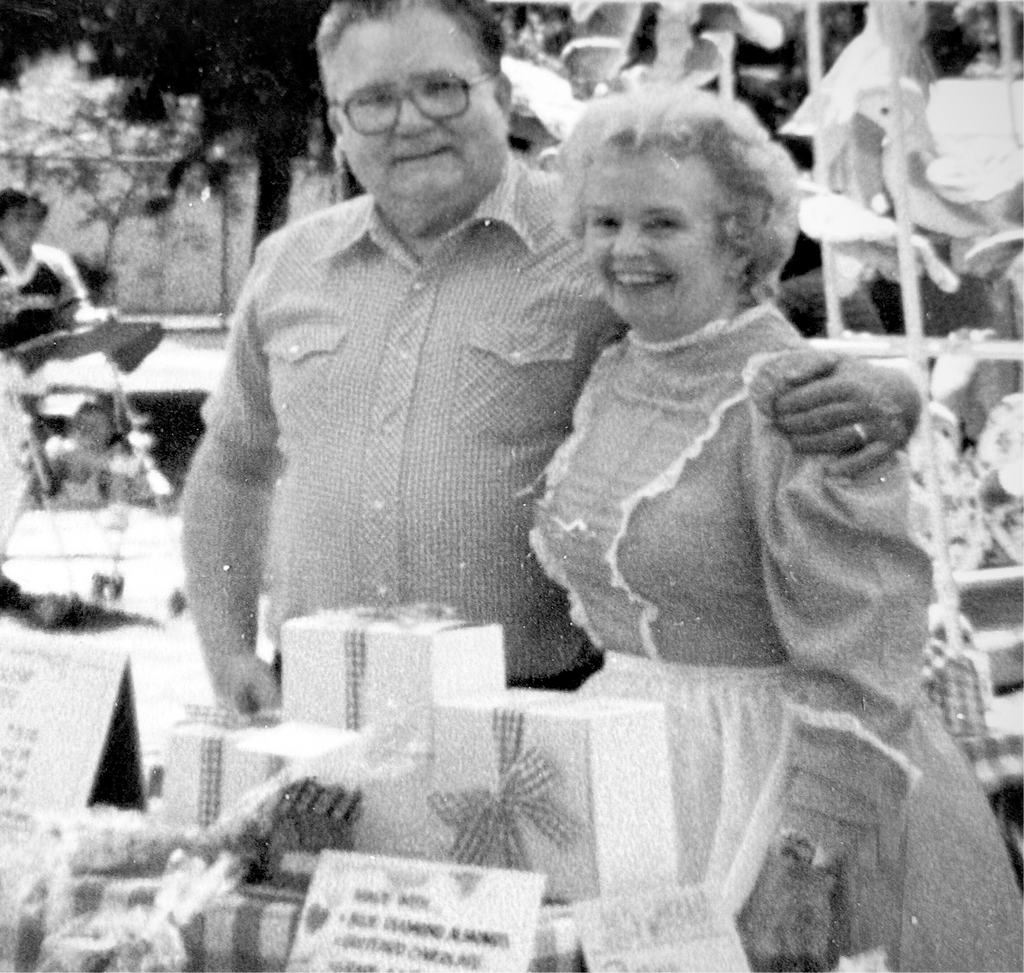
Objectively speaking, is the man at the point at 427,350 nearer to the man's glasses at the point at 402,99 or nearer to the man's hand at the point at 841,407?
the man's glasses at the point at 402,99

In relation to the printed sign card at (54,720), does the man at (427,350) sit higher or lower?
higher

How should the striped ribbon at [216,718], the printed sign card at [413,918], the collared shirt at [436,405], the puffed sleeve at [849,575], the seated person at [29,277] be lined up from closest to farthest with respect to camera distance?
the printed sign card at [413,918] → the puffed sleeve at [849,575] → the striped ribbon at [216,718] → the collared shirt at [436,405] → the seated person at [29,277]

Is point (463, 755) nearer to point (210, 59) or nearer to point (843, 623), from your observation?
point (843, 623)

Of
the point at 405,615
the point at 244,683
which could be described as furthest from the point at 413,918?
the point at 244,683

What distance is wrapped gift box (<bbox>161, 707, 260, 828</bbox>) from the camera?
101 cm

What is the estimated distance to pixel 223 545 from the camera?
138 centimetres

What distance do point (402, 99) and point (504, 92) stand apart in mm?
119

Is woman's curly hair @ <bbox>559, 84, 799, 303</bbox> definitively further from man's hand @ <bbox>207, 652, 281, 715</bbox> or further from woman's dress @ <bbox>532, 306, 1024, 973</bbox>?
man's hand @ <bbox>207, 652, 281, 715</bbox>

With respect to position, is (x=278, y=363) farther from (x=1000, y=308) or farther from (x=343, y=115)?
(x=1000, y=308)

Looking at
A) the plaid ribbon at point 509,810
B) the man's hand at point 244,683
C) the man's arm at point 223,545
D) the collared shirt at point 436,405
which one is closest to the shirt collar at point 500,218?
the collared shirt at point 436,405

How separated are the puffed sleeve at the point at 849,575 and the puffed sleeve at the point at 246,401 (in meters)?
0.54

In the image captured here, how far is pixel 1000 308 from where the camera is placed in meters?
1.43

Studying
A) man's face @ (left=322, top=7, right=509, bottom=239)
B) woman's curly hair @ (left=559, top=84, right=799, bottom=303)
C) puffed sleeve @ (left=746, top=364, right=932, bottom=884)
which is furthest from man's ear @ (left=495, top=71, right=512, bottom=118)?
puffed sleeve @ (left=746, top=364, right=932, bottom=884)

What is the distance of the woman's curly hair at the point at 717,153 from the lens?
999 millimetres
